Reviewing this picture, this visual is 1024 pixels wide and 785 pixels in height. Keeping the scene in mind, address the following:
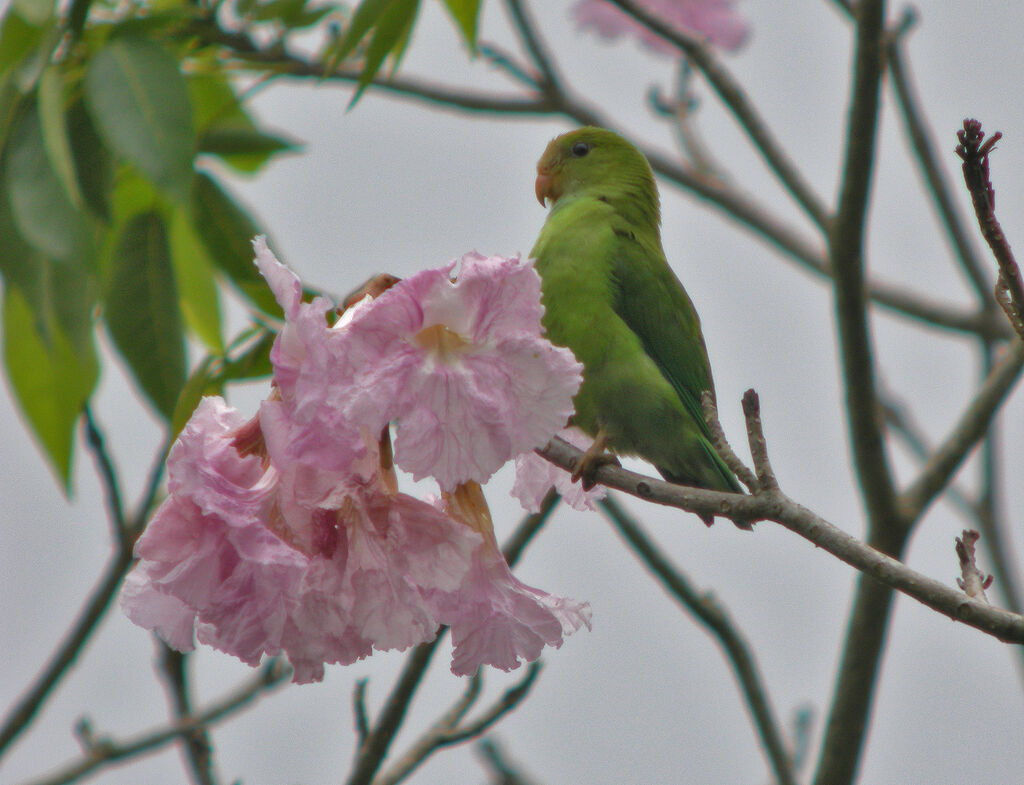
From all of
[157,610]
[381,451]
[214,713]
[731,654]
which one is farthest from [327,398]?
[731,654]

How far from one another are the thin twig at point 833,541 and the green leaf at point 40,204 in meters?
1.15

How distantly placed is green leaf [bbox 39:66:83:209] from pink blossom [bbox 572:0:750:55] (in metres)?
3.50

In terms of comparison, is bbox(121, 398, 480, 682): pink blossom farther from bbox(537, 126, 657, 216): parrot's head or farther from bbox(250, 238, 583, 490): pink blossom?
bbox(537, 126, 657, 216): parrot's head

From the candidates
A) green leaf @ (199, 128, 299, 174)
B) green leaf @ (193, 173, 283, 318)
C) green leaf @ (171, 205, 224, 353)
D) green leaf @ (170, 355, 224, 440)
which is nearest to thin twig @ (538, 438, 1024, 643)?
green leaf @ (170, 355, 224, 440)

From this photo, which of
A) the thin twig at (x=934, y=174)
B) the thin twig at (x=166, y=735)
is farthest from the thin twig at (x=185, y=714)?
the thin twig at (x=934, y=174)

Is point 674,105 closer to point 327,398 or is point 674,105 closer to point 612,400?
point 612,400

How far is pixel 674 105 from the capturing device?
496 cm

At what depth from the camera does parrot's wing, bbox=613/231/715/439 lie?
9.00ft

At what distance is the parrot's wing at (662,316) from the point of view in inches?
108

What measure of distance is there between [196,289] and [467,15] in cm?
101

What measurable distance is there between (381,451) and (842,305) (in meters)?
1.80

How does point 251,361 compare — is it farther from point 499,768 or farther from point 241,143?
point 499,768

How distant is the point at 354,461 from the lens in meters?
1.59

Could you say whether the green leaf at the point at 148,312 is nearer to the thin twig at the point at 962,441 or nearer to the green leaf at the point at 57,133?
the green leaf at the point at 57,133
